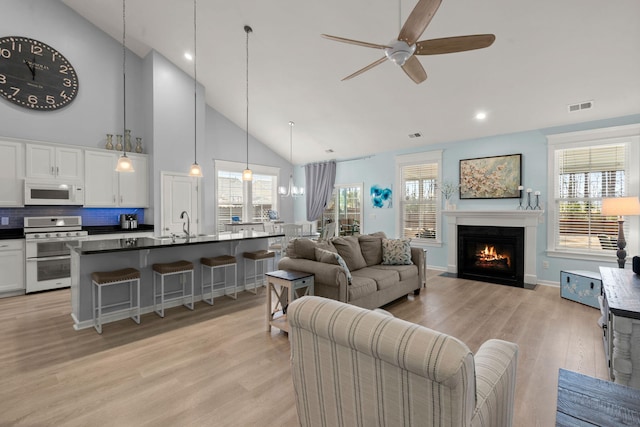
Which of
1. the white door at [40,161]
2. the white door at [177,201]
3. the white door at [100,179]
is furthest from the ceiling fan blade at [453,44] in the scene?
the white door at [40,161]

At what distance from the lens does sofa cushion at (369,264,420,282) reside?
4.31 m

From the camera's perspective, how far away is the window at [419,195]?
21.4ft

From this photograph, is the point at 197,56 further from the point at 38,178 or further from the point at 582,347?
the point at 582,347

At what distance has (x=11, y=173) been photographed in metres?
4.71

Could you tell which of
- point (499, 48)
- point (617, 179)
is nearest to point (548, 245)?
Answer: point (617, 179)

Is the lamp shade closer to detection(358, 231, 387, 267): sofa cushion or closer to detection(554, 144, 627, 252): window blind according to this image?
detection(554, 144, 627, 252): window blind

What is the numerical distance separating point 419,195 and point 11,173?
23.8ft

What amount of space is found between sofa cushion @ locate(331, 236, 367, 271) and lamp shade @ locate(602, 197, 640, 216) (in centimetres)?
329

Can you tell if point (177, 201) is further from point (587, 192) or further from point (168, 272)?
point (587, 192)

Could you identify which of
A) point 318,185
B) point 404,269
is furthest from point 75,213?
point 404,269

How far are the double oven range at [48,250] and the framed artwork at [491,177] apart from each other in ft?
22.6

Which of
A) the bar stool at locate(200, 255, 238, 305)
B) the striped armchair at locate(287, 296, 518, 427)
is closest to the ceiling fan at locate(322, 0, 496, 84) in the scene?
the striped armchair at locate(287, 296, 518, 427)

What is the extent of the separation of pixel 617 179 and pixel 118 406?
22.1 feet

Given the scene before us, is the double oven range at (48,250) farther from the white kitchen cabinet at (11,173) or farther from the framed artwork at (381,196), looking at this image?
the framed artwork at (381,196)
